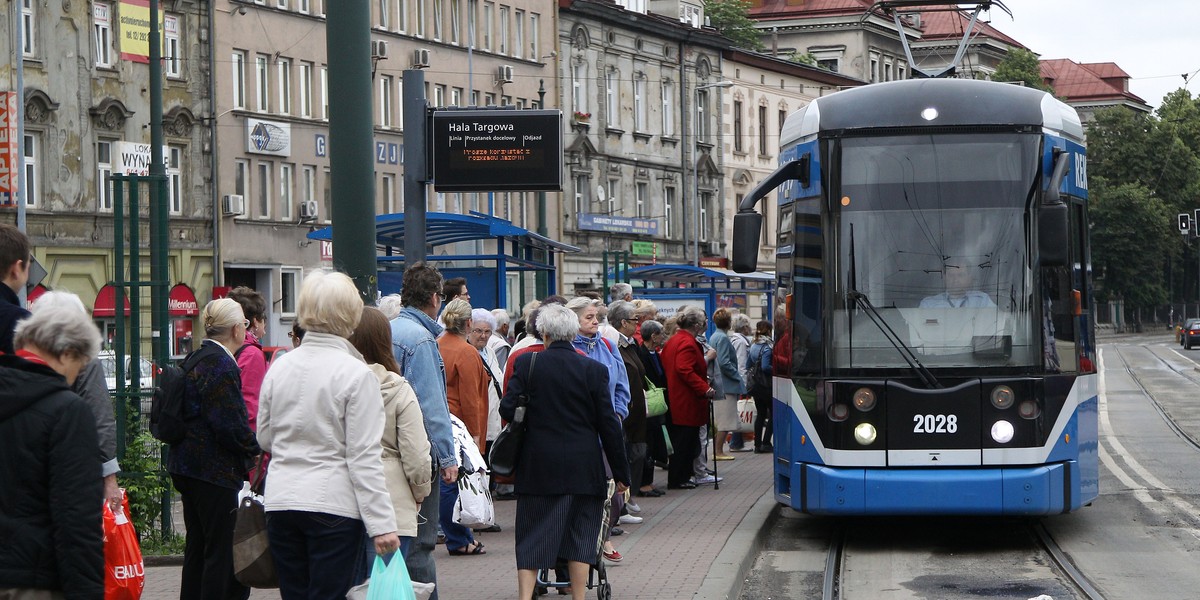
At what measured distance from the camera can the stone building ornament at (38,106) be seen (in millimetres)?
38594

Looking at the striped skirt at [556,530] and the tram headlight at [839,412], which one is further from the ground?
the tram headlight at [839,412]

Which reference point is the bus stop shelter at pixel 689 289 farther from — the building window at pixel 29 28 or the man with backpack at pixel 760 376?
the building window at pixel 29 28

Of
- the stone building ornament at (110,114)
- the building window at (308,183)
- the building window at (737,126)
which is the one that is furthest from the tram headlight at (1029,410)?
the building window at (737,126)

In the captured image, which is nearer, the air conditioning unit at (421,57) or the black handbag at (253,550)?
the black handbag at (253,550)

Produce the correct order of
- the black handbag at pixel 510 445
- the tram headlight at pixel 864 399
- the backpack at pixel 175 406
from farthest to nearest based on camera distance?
1. the tram headlight at pixel 864 399
2. the black handbag at pixel 510 445
3. the backpack at pixel 175 406

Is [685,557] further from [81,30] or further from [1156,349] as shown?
[1156,349]

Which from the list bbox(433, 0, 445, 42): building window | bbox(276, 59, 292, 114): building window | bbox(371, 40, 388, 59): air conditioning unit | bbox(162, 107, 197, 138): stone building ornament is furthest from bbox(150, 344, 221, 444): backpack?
bbox(433, 0, 445, 42): building window

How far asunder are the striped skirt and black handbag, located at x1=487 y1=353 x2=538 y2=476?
22 centimetres

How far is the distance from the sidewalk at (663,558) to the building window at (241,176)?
99.2ft

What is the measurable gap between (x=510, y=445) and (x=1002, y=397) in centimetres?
455

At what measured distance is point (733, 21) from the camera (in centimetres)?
8156

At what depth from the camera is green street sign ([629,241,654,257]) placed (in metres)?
60.5

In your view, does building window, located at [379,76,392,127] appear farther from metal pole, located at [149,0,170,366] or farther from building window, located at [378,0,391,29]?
metal pole, located at [149,0,170,366]

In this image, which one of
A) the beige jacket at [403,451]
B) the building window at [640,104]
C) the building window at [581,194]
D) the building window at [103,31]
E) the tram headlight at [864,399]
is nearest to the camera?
the beige jacket at [403,451]
